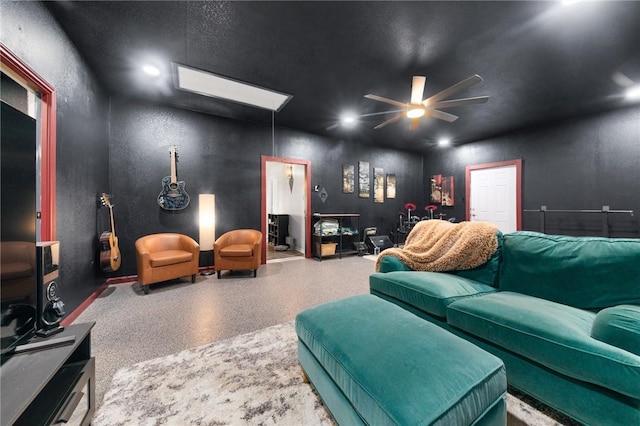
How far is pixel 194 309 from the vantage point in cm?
259

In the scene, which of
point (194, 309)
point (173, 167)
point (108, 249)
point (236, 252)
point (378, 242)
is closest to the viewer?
point (194, 309)

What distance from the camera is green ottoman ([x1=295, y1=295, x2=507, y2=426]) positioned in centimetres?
81

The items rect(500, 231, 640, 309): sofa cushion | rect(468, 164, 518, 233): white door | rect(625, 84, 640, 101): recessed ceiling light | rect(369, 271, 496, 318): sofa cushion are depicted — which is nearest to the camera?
rect(500, 231, 640, 309): sofa cushion

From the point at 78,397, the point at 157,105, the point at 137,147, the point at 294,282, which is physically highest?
the point at 157,105

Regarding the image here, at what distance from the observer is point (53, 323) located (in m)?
1.20

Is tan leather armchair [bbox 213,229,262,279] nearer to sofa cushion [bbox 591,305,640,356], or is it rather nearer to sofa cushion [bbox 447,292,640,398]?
sofa cushion [bbox 447,292,640,398]

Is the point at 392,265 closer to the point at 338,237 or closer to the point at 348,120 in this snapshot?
the point at 348,120

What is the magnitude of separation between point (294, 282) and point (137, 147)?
3246mm

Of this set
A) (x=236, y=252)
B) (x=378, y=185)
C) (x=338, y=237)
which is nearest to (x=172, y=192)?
(x=236, y=252)

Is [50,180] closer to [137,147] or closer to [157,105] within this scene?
[137,147]

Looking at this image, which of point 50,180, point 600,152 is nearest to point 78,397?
point 50,180

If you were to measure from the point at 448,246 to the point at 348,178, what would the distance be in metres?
3.77

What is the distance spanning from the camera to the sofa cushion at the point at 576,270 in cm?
145

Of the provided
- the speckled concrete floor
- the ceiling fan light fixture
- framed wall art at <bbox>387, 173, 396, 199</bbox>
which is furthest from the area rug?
framed wall art at <bbox>387, 173, 396, 199</bbox>
